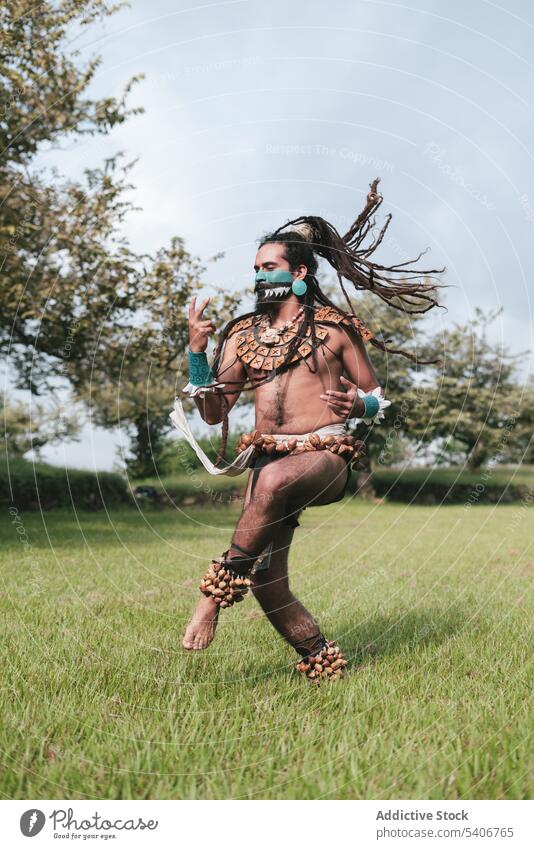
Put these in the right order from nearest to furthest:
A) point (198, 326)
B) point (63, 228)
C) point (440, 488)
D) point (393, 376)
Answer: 1. point (198, 326)
2. point (63, 228)
3. point (393, 376)
4. point (440, 488)

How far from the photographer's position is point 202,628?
12.5ft

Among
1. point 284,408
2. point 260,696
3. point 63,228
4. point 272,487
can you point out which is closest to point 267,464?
point 272,487

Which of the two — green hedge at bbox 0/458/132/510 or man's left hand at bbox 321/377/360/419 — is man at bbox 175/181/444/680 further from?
green hedge at bbox 0/458/132/510

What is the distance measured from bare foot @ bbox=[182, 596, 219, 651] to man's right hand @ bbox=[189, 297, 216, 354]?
135 centimetres

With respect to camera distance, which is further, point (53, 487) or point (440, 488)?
point (440, 488)

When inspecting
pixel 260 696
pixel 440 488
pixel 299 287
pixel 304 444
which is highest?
pixel 299 287

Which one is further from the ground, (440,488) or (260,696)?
(260,696)

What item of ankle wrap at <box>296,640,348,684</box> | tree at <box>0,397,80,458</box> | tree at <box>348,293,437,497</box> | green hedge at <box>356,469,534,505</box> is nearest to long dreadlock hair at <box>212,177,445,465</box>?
ankle wrap at <box>296,640,348,684</box>

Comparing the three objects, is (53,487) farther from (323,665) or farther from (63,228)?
(323,665)

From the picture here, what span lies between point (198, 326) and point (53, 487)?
16505 millimetres

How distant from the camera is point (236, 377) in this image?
14.4 feet

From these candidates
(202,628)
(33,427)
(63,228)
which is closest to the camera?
(202,628)
